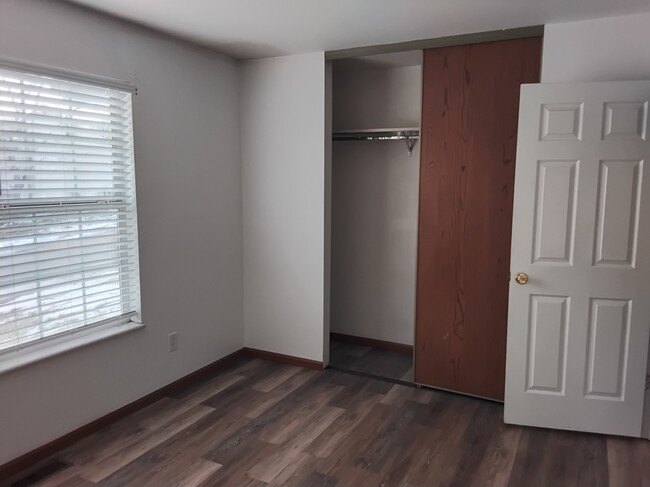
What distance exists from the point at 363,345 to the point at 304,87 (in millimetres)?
2274

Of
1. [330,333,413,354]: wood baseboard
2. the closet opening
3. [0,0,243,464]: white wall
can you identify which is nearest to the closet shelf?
the closet opening

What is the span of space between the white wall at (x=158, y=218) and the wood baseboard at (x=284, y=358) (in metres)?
0.13

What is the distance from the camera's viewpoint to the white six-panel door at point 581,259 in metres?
2.69

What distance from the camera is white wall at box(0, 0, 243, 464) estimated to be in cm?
250

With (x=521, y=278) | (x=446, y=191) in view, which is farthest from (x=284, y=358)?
(x=521, y=278)

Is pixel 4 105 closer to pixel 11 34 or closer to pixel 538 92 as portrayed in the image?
pixel 11 34

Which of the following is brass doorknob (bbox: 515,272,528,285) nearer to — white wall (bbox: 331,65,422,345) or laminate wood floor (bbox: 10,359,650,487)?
laminate wood floor (bbox: 10,359,650,487)

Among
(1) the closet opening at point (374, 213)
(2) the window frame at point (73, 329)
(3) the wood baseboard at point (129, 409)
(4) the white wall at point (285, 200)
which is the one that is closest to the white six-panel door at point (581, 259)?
(1) the closet opening at point (374, 213)

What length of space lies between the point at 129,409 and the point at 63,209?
1.30 meters

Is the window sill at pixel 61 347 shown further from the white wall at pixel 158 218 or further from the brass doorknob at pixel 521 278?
the brass doorknob at pixel 521 278

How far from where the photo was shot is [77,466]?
252cm

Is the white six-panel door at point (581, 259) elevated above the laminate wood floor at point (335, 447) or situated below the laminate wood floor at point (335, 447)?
above

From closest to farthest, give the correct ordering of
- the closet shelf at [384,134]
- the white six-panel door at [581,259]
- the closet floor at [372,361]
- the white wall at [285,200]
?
the white six-panel door at [581,259] < the white wall at [285,200] < the closet floor at [372,361] < the closet shelf at [384,134]

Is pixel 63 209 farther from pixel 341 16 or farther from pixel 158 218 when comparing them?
pixel 341 16
